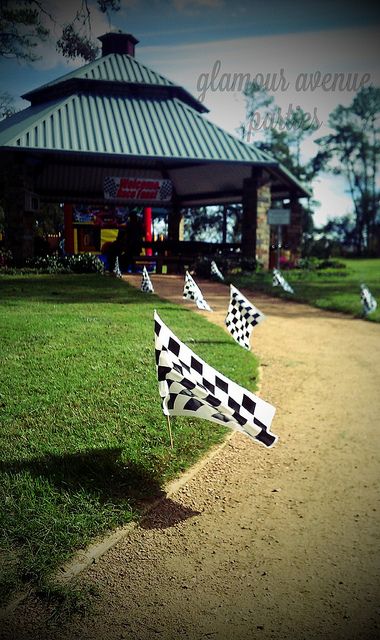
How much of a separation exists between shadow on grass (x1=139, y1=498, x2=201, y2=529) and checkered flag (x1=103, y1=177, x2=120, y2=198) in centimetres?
2263

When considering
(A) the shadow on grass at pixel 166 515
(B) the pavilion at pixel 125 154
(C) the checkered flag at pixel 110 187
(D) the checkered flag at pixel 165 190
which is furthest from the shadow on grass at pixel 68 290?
(D) the checkered flag at pixel 165 190

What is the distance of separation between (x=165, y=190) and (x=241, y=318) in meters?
19.2

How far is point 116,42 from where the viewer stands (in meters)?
25.1

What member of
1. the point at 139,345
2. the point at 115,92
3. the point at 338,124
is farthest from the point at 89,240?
the point at 338,124

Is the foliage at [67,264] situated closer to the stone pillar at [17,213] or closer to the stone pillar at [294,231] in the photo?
the stone pillar at [17,213]

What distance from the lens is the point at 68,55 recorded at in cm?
2083

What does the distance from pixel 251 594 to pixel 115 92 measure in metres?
23.2

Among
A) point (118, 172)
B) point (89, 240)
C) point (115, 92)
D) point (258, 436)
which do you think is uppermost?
point (115, 92)

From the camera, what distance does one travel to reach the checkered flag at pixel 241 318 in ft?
25.5

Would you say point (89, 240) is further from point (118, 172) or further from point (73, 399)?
point (73, 399)

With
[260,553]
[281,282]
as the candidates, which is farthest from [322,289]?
[260,553]

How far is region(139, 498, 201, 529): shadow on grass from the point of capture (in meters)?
3.31

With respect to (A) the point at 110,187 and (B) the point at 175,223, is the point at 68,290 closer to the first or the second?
(A) the point at 110,187

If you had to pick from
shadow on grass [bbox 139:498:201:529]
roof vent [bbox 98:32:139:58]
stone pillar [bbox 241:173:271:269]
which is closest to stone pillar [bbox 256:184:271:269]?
stone pillar [bbox 241:173:271:269]
